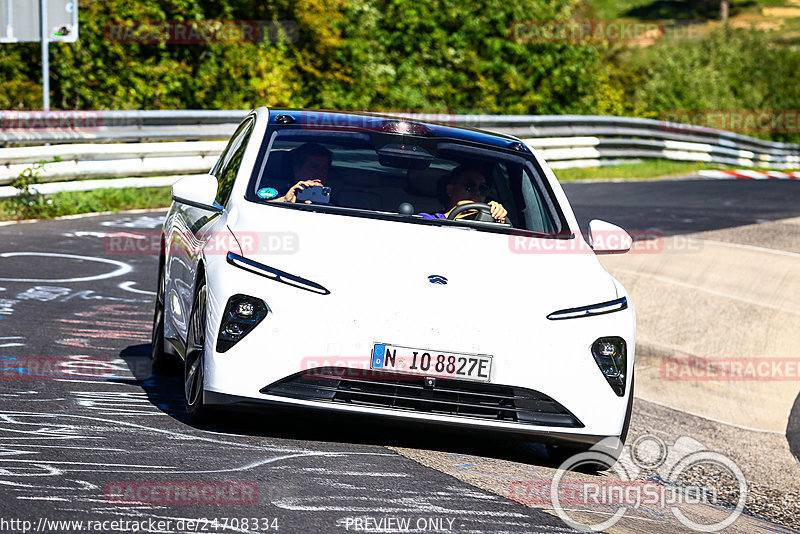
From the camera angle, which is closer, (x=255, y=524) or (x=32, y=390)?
(x=255, y=524)

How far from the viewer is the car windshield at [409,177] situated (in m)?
6.44

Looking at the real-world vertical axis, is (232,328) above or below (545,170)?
below

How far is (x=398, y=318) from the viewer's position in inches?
207

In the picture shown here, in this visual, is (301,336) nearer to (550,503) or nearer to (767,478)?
(550,503)

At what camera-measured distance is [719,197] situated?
70.0 ft

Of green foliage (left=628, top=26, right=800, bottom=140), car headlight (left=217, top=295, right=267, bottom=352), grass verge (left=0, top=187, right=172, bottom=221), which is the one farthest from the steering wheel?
green foliage (left=628, top=26, right=800, bottom=140)

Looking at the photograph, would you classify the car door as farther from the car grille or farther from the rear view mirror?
the car grille

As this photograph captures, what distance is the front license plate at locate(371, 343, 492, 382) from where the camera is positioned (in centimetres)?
525

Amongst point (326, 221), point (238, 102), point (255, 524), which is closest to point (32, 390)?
point (326, 221)

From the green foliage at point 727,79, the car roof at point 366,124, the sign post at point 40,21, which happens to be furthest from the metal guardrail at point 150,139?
the green foliage at point 727,79

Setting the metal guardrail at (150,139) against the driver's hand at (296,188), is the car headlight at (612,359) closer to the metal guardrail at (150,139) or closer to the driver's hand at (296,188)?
the driver's hand at (296,188)

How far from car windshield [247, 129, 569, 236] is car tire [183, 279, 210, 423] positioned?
2.41 feet

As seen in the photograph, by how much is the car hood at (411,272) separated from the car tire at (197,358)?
0.37m

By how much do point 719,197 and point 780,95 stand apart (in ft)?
138
